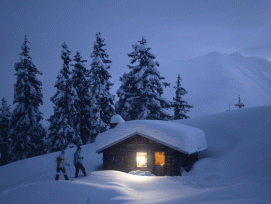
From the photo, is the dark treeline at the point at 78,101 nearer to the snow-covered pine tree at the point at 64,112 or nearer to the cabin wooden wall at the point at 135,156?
the snow-covered pine tree at the point at 64,112

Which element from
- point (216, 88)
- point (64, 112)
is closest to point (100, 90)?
point (64, 112)

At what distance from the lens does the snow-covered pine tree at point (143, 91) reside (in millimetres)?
27609

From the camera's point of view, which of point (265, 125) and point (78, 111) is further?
point (78, 111)

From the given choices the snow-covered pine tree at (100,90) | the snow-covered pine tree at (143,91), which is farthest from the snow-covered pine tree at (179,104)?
the snow-covered pine tree at (100,90)

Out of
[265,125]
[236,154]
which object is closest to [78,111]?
[236,154]

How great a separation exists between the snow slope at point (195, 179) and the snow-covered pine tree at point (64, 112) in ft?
8.44

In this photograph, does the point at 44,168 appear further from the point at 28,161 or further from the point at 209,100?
the point at 209,100

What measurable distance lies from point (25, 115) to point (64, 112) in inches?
167

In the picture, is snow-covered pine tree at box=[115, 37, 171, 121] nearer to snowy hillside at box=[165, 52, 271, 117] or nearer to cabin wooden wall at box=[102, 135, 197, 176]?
cabin wooden wall at box=[102, 135, 197, 176]

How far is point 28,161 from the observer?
71.8ft

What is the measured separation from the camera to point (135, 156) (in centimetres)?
1716

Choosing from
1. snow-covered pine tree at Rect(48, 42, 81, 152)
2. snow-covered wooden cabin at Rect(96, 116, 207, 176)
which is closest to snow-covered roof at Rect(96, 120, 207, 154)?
snow-covered wooden cabin at Rect(96, 116, 207, 176)

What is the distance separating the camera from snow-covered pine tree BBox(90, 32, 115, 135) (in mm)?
27034

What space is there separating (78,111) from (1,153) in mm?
15793
